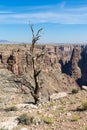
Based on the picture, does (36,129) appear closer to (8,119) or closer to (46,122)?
(46,122)

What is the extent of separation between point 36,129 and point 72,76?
150869mm

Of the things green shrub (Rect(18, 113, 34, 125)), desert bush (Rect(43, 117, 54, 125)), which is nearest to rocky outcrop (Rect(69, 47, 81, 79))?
desert bush (Rect(43, 117, 54, 125))

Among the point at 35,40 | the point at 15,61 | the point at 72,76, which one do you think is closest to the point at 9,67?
the point at 15,61

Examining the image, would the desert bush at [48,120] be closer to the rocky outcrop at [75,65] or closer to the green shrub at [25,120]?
the green shrub at [25,120]

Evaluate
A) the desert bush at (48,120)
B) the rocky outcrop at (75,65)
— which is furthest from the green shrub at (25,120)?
the rocky outcrop at (75,65)

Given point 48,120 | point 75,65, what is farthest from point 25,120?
point 75,65

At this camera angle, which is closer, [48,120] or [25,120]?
[25,120]

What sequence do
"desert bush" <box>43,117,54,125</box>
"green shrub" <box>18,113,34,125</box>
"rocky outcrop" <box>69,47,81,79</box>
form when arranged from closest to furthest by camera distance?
1. "green shrub" <box>18,113,34,125</box>
2. "desert bush" <box>43,117,54,125</box>
3. "rocky outcrop" <box>69,47,81,79</box>

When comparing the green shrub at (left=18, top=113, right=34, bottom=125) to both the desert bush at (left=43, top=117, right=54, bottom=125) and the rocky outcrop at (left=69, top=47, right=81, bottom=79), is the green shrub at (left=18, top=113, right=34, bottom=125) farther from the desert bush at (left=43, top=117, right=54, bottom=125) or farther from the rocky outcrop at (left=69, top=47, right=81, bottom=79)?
the rocky outcrop at (left=69, top=47, right=81, bottom=79)

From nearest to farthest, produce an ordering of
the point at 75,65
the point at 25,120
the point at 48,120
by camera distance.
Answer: the point at 25,120 < the point at 48,120 < the point at 75,65

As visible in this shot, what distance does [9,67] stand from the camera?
118000 mm

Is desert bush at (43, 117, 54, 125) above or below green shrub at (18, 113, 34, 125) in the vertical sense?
below

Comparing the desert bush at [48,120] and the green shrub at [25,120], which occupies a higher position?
the green shrub at [25,120]

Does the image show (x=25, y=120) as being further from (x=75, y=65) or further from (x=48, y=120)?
(x=75, y=65)
